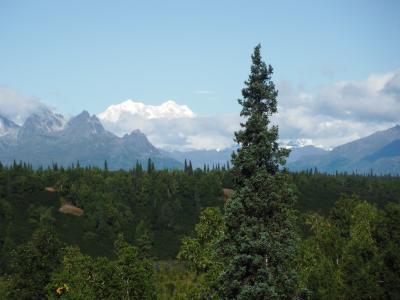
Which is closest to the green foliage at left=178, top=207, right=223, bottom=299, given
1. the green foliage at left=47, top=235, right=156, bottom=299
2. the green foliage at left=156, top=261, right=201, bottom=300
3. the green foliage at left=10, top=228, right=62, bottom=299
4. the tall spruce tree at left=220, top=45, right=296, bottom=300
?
the green foliage at left=156, top=261, right=201, bottom=300

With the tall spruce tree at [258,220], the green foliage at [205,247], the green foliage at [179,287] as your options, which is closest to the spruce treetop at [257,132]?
the tall spruce tree at [258,220]

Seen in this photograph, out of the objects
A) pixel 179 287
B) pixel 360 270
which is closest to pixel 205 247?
pixel 360 270

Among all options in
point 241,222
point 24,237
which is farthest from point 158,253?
point 241,222

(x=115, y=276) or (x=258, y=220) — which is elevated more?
(x=258, y=220)

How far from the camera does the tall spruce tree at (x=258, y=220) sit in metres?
27.5

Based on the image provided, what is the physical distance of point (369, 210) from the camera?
86.5m

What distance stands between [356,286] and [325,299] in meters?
3.97

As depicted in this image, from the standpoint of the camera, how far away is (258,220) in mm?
28391

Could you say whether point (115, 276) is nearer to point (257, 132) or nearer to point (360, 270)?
point (360, 270)

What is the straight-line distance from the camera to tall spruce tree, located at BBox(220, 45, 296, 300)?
27531 millimetres

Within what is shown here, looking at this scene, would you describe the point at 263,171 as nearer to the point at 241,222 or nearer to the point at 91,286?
the point at 241,222

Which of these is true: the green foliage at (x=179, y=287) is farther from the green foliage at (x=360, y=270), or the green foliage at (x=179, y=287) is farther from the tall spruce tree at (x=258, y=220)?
the tall spruce tree at (x=258, y=220)

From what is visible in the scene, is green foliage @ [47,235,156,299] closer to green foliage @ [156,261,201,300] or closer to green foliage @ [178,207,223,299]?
green foliage @ [156,261,201,300]

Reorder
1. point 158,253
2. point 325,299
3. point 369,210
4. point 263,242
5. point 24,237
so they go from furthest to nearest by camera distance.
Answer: point 158,253, point 24,237, point 369,210, point 325,299, point 263,242
